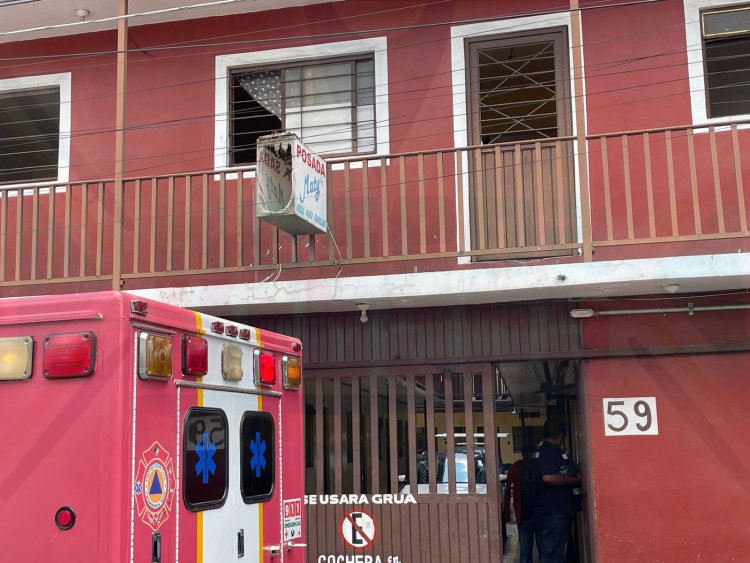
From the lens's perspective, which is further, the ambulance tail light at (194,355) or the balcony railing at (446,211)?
the balcony railing at (446,211)

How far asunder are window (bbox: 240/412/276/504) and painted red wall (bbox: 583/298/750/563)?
13.1ft

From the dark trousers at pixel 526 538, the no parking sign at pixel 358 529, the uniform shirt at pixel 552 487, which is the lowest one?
the dark trousers at pixel 526 538

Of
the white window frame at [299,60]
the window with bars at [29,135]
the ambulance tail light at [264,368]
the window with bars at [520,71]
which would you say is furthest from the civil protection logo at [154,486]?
the window with bars at [29,135]

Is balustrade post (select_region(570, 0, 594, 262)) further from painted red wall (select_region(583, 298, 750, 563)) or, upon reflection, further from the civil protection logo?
the civil protection logo

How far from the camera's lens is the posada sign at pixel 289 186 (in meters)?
→ 7.66

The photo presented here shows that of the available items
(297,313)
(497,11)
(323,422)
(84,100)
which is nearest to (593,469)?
(323,422)

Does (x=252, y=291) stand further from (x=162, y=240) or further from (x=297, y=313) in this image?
(x=162, y=240)

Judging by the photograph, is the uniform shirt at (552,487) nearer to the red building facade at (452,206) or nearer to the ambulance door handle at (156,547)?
the red building facade at (452,206)

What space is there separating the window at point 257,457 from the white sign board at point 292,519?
0.27 meters

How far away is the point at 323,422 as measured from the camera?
Answer: 9.12 m

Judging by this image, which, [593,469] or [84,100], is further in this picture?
[84,100]

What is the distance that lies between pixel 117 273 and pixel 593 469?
4.95 m

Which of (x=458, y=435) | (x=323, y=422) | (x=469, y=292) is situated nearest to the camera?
(x=469, y=292)

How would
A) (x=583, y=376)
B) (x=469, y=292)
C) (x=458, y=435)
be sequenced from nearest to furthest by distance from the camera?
(x=469, y=292)
(x=583, y=376)
(x=458, y=435)
